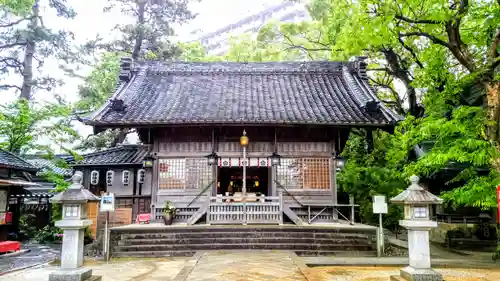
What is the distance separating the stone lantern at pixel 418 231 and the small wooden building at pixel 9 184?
14.1 metres

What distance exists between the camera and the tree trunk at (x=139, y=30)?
25462mm

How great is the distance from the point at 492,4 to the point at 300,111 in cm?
754

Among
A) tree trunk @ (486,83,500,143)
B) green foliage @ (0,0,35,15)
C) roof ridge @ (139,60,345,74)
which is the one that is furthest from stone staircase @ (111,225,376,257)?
green foliage @ (0,0,35,15)

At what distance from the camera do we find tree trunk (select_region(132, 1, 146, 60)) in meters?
25.5

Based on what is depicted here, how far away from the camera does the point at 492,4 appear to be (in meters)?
9.77

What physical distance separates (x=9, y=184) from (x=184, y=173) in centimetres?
685

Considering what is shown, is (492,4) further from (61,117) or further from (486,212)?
(61,117)

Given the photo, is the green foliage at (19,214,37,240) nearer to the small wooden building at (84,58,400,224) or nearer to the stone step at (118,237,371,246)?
the small wooden building at (84,58,400,224)

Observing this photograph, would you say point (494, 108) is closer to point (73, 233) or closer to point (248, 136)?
point (248, 136)

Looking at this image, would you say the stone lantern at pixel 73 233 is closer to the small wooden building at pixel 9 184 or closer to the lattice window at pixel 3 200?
the small wooden building at pixel 9 184

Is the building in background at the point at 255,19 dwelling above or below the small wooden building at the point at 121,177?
above

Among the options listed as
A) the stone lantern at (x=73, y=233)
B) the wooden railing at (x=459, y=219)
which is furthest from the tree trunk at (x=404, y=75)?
the stone lantern at (x=73, y=233)

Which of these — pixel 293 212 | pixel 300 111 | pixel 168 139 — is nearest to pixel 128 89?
pixel 168 139

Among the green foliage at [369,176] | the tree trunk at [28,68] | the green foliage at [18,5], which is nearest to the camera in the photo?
the green foliage at [369,176]
